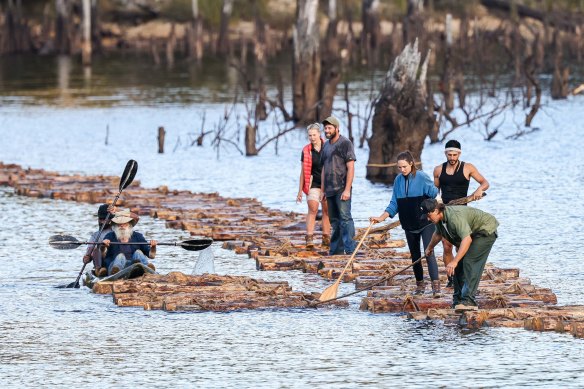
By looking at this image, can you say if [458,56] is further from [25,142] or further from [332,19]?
[25,142]

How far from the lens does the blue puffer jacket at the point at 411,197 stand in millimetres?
18203

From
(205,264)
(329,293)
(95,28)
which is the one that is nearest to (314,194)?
(205,264)

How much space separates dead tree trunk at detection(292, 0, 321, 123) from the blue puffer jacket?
24726 millimetres

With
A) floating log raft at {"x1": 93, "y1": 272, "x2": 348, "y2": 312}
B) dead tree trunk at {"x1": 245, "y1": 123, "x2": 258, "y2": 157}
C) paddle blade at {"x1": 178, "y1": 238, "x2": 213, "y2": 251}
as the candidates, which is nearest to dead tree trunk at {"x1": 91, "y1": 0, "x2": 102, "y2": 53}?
dead tree trunk at {"x1": 245, "y1": 123, "x2": 258, "y2": 157}

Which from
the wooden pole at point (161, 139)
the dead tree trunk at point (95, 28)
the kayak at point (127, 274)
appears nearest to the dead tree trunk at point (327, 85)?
the wooden pole at point (161, 139)

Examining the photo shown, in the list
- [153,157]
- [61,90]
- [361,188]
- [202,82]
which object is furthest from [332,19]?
Answer: [361,188]

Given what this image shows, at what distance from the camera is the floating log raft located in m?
18.1

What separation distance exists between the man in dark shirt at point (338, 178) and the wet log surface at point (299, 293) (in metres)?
0.39

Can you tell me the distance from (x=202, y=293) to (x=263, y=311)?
1104 mm

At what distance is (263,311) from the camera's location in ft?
58.5

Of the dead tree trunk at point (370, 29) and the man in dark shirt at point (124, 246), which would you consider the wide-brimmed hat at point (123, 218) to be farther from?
the dead tree trunk at point (370, 29)

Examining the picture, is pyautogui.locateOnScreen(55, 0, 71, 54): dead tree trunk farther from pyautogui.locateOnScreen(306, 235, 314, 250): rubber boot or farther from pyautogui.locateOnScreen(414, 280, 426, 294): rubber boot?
pyautogui.locateOnScreen(414, 280, 426, 294): rubber boot

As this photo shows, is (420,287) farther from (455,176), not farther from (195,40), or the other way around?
(195,40)

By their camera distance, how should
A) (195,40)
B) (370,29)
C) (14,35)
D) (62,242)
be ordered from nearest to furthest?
(62,242), (370,29), (195,40), (14,35)
